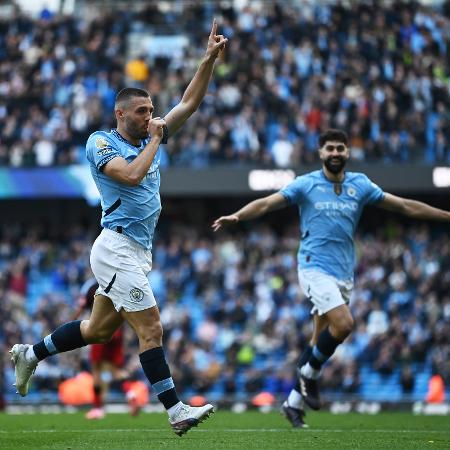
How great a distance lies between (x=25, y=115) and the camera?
93.0 ft

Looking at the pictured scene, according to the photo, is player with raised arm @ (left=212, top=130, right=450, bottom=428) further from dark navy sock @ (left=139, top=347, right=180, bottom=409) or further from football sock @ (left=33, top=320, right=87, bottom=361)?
dark navy sock @ (left=139, top=347, right=180, bottom=409)

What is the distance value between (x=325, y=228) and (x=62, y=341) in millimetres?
3341

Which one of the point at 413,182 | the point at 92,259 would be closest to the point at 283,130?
the point at 413,182

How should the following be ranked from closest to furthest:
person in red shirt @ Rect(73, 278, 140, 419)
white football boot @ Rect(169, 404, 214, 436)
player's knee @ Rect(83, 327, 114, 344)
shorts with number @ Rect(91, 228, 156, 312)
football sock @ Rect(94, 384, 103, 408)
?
white football boot @ Rect(169, 404, 214, 436), shorts with number @ Rect(91, 228, 156, 312), player's knee @ Rect(83, 327, 114, 344), person in red shirt @ Rect(73, 278, 140, 419), football sock @ Rect(94, 384, 103, 408)

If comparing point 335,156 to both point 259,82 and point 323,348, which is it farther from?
point 259,82

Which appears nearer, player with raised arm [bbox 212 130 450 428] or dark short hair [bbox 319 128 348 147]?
player with raised arm [bbox 212 130 450 428]

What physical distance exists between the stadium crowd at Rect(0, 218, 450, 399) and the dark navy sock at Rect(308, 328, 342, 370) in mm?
10640

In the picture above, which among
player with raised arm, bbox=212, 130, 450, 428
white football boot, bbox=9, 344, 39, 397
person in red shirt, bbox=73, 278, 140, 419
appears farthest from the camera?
person in red shirt, bbox=73, 278, 140, 419

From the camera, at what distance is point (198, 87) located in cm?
980

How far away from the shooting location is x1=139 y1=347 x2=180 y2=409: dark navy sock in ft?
28.5

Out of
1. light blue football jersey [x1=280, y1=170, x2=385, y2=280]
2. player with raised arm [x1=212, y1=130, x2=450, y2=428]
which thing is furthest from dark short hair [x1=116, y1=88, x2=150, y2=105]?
light blue football jersey [x1=280, y1=170, x2=385, y2=280]

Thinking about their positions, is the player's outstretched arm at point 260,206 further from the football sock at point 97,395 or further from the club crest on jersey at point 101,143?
the football sock at point 97,395

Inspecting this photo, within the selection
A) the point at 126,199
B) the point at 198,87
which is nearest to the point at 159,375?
the point at 126,199

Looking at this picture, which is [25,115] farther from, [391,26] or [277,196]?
[277,196]
